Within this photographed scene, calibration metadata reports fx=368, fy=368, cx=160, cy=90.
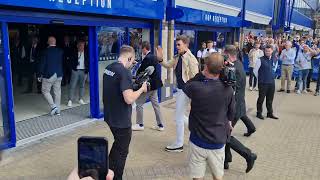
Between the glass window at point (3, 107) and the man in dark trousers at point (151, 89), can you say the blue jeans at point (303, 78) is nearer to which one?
the man in dark trousers at point (151, 89)

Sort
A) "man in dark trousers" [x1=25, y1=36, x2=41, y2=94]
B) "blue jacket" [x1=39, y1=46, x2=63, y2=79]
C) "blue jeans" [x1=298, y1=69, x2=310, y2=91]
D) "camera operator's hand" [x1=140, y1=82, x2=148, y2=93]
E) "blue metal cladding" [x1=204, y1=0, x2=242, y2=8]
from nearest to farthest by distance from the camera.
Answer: "camera operator's hand" [x1=140, y1=82, x2=148, y2=93] → "blue jacket" [x1=39, y1=46, x2=63, y2=79] → "man in dark trousers" [x1=25, y1=36, x2=41, y2=94] → "blue jeans" [x1=298, y1=69, x2=310, y2=91] → "blue metal cladding" [x1=204, y1=0, x2=242, y2=8]

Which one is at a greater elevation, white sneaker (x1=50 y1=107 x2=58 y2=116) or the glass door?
the glass door

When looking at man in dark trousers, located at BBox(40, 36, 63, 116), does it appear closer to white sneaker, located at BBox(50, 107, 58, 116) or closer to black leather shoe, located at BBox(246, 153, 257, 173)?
white sneaker, located at BBox(50, 107, 58, 116)

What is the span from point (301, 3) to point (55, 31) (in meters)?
49.1

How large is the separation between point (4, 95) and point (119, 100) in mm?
2574

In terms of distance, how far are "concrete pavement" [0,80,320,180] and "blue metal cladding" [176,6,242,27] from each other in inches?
151

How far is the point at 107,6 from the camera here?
732 centimetres

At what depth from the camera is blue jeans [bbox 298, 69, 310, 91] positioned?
11996 mm

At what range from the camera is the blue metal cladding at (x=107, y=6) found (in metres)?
5.73

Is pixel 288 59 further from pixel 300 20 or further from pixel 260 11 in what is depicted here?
pixel 300 20

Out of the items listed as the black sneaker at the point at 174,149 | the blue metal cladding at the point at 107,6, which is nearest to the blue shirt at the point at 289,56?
the blue metal cladding at the point at 107,6

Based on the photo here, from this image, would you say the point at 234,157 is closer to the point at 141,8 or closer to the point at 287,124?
the point at 287,124

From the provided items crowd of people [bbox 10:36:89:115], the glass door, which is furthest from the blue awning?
the glass door

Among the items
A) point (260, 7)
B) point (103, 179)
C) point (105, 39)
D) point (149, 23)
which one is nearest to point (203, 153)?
point (103, 179)
